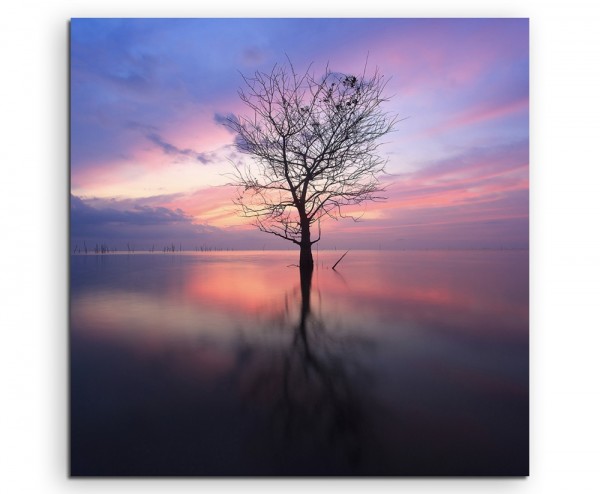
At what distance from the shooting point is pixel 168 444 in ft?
7.80

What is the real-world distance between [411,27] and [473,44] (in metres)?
0.43

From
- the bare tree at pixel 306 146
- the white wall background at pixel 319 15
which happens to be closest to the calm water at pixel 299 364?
the white wall background at pixel 319 15

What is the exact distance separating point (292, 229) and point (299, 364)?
0.93m

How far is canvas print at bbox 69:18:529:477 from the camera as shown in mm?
2488

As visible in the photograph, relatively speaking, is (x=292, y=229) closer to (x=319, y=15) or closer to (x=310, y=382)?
(x=310, y=382)

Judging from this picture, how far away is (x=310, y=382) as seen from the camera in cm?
250

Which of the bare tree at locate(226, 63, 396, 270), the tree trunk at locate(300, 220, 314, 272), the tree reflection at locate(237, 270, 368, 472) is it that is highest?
the bare tree at locate(226, 63, 396, 270)

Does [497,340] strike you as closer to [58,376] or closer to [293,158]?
[293,158]

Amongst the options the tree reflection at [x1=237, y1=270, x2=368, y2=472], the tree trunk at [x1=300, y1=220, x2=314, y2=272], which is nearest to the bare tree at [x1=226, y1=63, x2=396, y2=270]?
the tree trunk at [x1=300, y1=220, x2=314, y2=272]

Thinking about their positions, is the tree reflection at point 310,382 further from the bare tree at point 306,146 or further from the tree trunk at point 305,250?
the bare tree at point 306,146

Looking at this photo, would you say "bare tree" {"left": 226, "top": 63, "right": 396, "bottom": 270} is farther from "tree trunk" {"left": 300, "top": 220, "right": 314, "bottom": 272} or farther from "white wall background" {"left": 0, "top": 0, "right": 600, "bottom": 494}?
"white wall background" {"left": 0, "top": 0, "right": 600, "bottom": 494}

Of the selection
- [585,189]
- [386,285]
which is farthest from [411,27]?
[386,285]

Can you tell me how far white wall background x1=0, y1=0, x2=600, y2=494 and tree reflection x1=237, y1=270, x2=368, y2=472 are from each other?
1.16m

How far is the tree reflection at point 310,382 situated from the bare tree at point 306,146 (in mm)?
469
